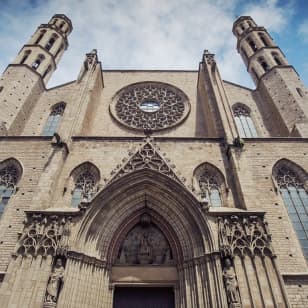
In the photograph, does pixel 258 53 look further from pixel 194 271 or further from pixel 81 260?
pixel 81 260

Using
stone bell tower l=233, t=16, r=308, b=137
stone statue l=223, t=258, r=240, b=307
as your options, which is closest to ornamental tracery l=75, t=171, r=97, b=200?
stone statue l=223, t=258, r=240, b=307

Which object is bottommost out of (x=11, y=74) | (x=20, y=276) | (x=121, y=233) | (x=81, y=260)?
(x=20, y=276)

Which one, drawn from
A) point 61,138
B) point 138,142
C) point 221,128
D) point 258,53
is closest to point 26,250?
point 61,138

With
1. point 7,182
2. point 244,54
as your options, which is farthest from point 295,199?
point 244,54

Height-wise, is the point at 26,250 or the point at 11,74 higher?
the point at 11,74

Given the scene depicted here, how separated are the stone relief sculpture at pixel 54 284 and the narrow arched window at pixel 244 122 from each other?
11342 mm

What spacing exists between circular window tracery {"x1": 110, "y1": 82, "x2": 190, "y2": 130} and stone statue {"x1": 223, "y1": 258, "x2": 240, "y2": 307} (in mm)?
8834

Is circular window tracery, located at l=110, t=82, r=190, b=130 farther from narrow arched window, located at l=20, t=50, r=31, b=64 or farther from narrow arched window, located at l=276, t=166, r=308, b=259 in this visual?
narrow arched window, located at l=20, t=50, r=31, b=64

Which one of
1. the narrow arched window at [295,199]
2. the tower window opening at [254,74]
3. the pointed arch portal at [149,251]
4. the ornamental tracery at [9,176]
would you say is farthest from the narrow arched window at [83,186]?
the tower window opening at [254,74]

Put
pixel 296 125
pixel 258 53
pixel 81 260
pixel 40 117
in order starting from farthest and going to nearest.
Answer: pixel 258 53, pixel 40 117, pixel 296 125, pixel 81 260

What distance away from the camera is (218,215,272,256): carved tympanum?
723 centimetres

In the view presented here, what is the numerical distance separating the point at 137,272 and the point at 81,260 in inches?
74.6

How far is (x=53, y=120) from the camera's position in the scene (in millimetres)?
15438

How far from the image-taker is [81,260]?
743 centimetres
